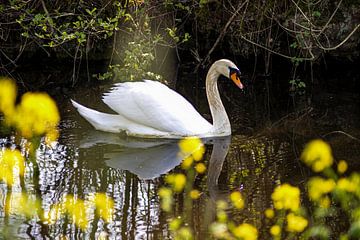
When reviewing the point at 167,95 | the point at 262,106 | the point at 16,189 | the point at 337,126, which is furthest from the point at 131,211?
the point at 262,106

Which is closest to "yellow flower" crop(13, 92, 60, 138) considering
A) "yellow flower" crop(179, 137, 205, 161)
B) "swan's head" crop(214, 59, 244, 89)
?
"yellow flower" crop(179, 137, 205, 161)

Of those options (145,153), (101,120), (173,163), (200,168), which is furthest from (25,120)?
(200,168)

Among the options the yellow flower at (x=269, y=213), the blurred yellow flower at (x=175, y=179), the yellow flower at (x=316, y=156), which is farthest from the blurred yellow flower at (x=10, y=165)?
the yellow flower at (x=316, y=156)

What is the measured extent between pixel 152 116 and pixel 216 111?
0.77 metres

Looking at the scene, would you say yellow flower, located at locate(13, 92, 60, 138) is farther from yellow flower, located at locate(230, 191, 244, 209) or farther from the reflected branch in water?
yellow flower, located at locate(230, 191, 244, 209)

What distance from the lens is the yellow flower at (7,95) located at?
7910 millimetres

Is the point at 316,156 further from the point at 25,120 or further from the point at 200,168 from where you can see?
the point at 25,120

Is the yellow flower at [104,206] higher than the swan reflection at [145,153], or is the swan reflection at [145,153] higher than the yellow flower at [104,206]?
the swan reflection at [145,153]

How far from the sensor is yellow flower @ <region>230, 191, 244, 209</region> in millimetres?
5845

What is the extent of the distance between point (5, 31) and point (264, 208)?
665cm

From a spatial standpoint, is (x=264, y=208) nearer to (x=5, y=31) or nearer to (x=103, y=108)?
(x=103, y=108)

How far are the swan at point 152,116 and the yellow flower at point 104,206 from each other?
86.0 inches

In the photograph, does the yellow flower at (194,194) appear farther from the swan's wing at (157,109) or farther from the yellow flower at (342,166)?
the swan's wing at (157,109)

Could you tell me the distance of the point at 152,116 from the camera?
8188 millimetres
